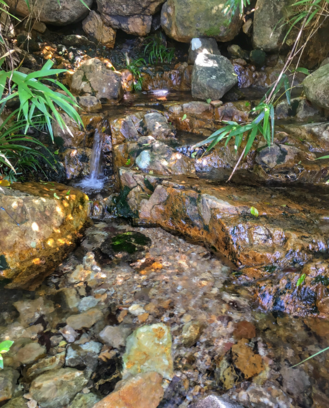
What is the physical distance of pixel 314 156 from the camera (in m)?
3.76

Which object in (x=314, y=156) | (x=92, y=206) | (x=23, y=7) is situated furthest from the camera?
(x=23, y=7)

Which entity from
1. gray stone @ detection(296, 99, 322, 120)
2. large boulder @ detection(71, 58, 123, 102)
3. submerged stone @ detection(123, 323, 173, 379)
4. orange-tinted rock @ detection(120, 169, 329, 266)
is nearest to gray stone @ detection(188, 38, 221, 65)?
large boulder @ detection(71, 58, 123, 102)

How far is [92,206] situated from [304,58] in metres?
5.94

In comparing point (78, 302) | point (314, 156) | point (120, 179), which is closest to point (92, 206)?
point (120, 179)

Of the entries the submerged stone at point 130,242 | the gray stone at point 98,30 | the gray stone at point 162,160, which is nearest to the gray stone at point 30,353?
the submerged stone at point 130,242

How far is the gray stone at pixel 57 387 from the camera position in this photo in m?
1.52

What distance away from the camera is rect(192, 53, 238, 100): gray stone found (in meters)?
5.42

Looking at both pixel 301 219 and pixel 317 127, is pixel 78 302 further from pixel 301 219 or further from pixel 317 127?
pixel 317 127

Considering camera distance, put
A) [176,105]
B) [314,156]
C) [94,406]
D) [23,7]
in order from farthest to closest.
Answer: [23,7] < [176,105] < [314,156] < [94,406]

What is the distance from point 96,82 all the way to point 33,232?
3.95m

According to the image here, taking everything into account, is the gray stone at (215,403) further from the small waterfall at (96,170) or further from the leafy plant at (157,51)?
the leafy plant at (157,51)

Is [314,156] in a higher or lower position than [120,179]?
higher

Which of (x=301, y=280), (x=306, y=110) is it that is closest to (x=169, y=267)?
(x=301, y=280)

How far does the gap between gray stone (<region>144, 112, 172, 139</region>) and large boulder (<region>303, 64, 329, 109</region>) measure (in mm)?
2372
